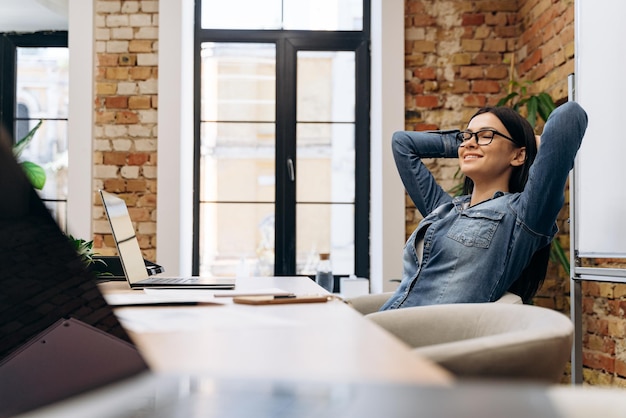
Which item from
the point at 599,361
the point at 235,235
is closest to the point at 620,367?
the point at 599,361

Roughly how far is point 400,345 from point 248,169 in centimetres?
378

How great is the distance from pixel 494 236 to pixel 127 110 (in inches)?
112

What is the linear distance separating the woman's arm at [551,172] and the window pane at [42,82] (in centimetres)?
393

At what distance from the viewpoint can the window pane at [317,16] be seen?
452 centimetres

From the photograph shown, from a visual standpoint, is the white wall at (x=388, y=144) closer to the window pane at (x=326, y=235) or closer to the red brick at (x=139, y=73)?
the window pane at (x=326, y=235)

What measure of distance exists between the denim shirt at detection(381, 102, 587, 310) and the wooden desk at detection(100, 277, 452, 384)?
92 cm

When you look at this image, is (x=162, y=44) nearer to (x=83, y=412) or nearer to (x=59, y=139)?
(x=59, y=139)

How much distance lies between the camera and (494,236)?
209 centimetres

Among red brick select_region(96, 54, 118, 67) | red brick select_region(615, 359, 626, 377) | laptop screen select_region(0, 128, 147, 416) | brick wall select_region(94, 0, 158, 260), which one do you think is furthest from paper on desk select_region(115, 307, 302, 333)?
red brick select_region(96, 54, 118, 67)

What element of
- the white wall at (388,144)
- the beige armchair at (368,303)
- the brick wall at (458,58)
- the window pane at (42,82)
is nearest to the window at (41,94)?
the window pane at (42,82)

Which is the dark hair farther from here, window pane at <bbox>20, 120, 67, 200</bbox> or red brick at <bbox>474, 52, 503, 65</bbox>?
window pane at <bbox>20, 120, 67, 200</bbox>

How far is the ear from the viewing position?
233cm

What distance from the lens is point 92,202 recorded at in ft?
13.7

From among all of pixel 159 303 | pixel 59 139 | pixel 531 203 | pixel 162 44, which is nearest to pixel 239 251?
pixel 162 44
